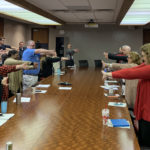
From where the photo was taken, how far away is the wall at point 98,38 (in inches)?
520

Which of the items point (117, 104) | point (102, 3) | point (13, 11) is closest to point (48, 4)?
point (13, 11)

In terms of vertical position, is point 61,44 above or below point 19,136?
above

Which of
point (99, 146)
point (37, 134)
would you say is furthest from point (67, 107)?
point (99, 146)

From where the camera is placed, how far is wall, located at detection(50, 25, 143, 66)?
13195 mm

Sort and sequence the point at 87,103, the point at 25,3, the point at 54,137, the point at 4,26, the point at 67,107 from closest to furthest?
the point at 54,137 < the point at 67,107 < the point at 87,103 < the point at 25,3 < the point at 4,26

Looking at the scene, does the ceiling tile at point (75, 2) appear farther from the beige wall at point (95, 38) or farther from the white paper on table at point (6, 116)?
the beige wall at point (95, 38)

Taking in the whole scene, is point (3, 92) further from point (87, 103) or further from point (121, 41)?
point (121, 41)

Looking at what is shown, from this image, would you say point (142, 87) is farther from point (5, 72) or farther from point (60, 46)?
point (60, 46)

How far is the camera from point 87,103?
11.3ft

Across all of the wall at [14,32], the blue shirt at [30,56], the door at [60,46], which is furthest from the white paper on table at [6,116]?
the door at [60,46]

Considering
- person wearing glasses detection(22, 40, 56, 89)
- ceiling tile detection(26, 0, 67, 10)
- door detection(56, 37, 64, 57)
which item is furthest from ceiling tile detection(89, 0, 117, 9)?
door detection(56, 37, 64, 57)

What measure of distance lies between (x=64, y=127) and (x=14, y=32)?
1029 centimetres

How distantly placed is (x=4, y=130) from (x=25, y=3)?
13.3 feet

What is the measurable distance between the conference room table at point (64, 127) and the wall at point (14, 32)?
814 centimetres
